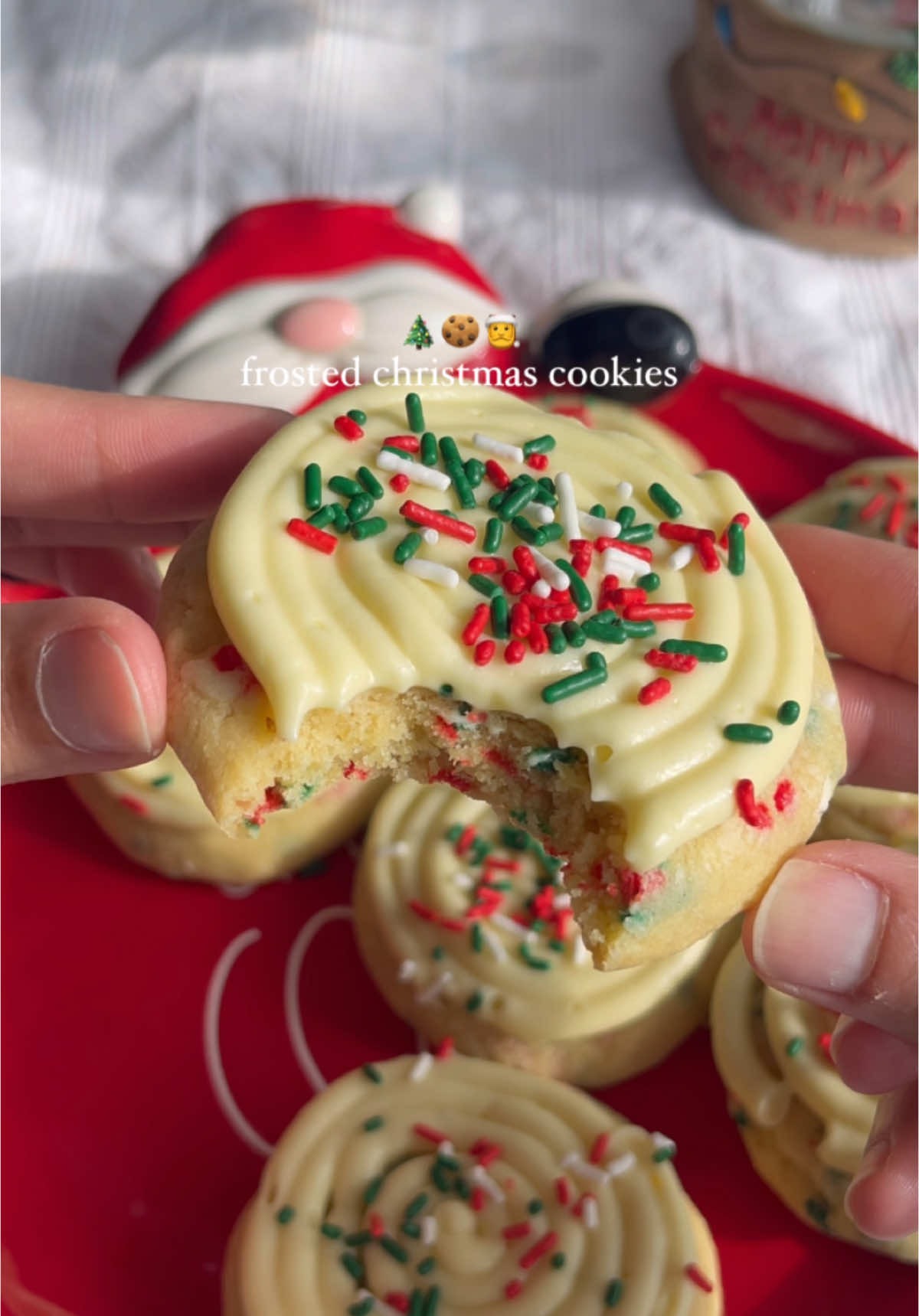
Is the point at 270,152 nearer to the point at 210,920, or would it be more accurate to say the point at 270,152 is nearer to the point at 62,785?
the point at 62,785

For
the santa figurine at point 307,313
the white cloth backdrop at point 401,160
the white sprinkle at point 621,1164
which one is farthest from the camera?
the white cloth backdrop at point 401,160

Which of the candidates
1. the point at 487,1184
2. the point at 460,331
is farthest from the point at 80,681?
the point at 460,331

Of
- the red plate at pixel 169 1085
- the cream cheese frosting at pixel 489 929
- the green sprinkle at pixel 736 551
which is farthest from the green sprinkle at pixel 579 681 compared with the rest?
the red plate at pixel 169 1085

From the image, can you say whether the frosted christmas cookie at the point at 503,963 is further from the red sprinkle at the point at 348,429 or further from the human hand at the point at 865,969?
the red sprinkle at the point at 348,429

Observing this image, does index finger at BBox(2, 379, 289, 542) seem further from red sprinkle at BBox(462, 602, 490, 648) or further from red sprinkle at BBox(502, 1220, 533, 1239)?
red sprinkle at BBox(502, 1220, 533, 1239)

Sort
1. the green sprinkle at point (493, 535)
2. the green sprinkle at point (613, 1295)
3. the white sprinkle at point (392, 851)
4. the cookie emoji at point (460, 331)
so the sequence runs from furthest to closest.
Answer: the cookie emoji at point (460, 331) → the white sprinkle at point (392, 851) → the green sprinkle at point (613, 1295) → the green sprinkle at point (493, 535)

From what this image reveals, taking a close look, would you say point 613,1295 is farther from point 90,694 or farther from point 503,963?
point 90,694
